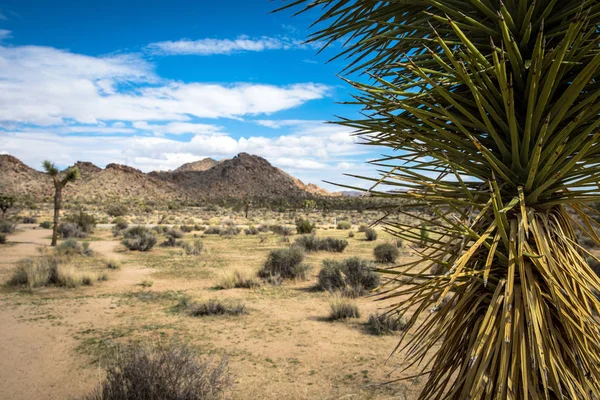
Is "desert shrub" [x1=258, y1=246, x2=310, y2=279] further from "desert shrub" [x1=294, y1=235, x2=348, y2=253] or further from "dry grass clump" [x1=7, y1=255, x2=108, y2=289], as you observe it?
"desert shrub" [x1=294, y1=235, x2=348, y2=253]

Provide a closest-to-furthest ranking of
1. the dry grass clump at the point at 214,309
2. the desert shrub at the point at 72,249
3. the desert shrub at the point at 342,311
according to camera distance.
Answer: the desert shrub at the point at 342,311 < the dry grass clump at the point at 214,309 < the desert shrub at the point at 72,249

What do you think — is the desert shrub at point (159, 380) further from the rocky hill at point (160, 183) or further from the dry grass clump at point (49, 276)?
the rocky hill at point (160, 183)

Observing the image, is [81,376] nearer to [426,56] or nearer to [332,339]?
[332,339]

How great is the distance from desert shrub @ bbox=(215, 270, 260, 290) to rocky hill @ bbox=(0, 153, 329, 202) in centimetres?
8017

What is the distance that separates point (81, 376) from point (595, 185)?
721cm

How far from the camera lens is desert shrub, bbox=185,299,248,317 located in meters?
9.81

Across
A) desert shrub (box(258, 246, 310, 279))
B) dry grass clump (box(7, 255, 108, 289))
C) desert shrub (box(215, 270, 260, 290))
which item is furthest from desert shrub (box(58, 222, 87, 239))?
desert shrub (box(215, 270, 260, 290))

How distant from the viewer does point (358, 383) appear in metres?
5.98

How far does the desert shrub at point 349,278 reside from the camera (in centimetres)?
1172

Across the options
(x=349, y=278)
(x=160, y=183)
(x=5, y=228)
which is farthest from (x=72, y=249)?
(x=160, y=183)

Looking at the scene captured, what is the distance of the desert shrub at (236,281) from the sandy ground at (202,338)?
41 cm

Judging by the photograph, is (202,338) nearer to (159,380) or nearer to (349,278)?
(159,380)

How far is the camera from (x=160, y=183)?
359 feet

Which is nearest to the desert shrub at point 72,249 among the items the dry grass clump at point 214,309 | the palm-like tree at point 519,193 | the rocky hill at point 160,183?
the dry grass clump at point 214,309
